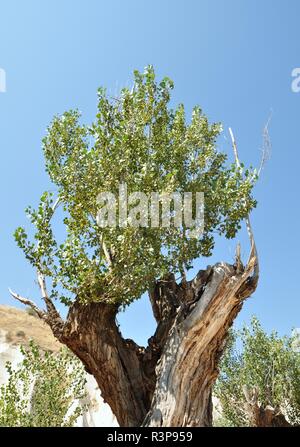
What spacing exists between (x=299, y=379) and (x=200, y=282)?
1763 centimetres

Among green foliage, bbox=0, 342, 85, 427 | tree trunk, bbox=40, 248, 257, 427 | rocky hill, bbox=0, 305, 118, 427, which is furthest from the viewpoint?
Result: rocky hill, bbox=0, 305, 118, 427

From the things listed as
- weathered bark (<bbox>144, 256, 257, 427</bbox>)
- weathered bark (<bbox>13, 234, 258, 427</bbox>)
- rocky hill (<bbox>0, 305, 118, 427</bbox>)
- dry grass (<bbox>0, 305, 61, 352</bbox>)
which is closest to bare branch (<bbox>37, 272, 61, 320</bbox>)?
weathered bark (<bbox>13, 234, 258, 427</bbox>)

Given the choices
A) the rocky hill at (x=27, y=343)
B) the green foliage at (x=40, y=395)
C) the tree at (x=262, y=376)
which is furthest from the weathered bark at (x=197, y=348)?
the rocky hill at (x=27, y=343)

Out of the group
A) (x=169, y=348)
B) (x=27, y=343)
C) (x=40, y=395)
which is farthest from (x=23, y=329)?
(x=169, y=348)

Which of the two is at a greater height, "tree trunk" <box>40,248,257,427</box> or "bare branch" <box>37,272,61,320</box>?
"bare branch" <box>37,272,61,320</box>

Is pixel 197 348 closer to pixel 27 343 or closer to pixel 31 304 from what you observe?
pixel 31 304

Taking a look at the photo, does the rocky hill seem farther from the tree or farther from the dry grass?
the tree

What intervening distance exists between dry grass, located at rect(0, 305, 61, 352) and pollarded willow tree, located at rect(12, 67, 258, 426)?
39.3 m

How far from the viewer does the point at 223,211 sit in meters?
16.2

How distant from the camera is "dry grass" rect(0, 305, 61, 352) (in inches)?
2173

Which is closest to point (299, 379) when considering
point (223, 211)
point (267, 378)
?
point (267, 378)

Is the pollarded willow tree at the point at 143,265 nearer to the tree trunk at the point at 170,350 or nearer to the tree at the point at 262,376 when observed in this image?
the tree trunk at the point at 170,350

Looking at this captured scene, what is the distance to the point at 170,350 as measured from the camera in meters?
13.8
